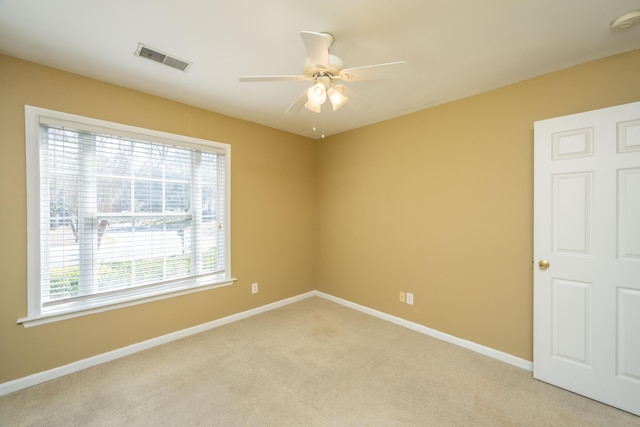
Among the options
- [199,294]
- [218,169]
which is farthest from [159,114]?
[199,294]

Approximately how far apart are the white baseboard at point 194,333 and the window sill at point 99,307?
1.29 ft

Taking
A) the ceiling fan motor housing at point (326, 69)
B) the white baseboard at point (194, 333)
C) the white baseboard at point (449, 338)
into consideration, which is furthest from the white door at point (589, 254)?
the ceiling fan motor housing at point (326, 69)

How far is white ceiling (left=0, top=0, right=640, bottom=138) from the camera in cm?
145

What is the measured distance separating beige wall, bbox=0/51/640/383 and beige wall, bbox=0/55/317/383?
0.03ft

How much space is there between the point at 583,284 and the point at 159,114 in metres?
3.96

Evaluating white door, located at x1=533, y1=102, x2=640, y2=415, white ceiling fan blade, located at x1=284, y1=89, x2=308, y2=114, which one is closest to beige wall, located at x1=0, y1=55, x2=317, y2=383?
white ceiling fan blade, located at x1=284, y1=89, x2=308, y2=114

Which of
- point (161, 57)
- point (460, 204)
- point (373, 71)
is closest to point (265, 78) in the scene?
point (373, 71)

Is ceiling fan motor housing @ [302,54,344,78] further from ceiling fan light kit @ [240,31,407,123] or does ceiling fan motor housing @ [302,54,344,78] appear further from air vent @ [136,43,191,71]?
air vent @ [136,43,191,71]

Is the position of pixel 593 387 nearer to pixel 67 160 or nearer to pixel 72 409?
pixel 72 409

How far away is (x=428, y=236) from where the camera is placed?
9.32 feet

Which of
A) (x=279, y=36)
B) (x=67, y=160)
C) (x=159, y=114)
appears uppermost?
(x=279, y=36)

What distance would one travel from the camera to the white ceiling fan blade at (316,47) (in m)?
1.25

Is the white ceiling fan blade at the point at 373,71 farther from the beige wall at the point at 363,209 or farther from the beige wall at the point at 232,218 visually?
the beige wall at the point at 232,218

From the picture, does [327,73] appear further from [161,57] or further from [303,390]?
[303,390]
